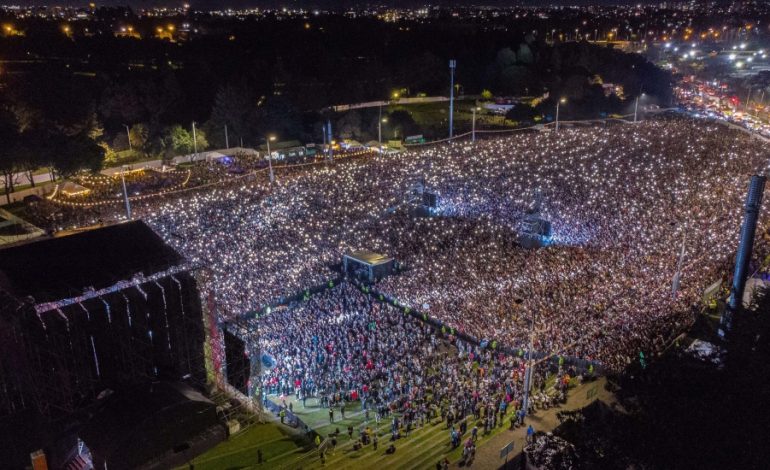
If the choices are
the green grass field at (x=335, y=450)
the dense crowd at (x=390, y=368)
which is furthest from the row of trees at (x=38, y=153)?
the green grass field at (x=335, y=450)

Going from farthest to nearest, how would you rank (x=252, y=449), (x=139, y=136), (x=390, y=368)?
(x=139, y=136), (x=390, y=368), (x=252, y=449)

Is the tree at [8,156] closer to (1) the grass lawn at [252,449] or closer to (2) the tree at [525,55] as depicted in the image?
(1) the grass lawn at [252,449]

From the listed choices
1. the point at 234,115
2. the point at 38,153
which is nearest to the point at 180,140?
the point at 234,115

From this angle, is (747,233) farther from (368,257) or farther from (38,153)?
(38,153)

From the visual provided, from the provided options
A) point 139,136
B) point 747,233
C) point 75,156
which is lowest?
point 139,136

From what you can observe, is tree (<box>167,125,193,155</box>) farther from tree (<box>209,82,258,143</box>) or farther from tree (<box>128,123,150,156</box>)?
tree (<box>209,82,258,143</box>)

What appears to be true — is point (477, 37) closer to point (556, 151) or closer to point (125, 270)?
point (556, 151)

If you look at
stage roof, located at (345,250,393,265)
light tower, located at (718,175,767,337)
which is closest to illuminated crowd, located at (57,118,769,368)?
stage roof, located at (345,250,393,265)
